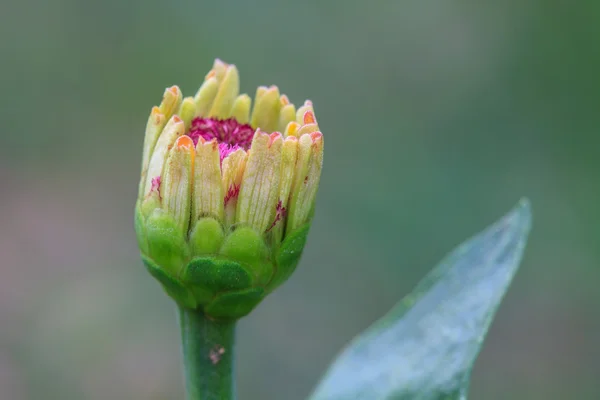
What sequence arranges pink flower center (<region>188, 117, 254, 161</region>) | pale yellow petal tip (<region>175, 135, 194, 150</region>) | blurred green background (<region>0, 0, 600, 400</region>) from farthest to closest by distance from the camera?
blurred green background (<region>0, 0, 600, 400</region>) → pink flower center (<region>188, 117, 254, 161</region>) → pale yellow petal tip (<region>175, 135, 194, 150</region>)

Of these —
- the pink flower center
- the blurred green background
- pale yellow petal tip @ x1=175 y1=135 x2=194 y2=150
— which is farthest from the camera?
the blurred green background

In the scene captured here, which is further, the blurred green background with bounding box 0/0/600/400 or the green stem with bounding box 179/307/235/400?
the blurred green background with bounding box 0/0/600/400

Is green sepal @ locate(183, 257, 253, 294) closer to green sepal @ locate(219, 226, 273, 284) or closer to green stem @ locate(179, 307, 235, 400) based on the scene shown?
green sepal @ locate(219, 226, 273, 284)

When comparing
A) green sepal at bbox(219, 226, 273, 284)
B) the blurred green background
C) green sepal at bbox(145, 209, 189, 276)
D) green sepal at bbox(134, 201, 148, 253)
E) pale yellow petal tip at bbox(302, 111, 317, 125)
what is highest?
the blurred green background

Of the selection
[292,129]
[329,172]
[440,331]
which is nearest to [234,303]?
[292,129]

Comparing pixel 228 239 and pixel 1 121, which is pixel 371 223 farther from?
pixel 228 239

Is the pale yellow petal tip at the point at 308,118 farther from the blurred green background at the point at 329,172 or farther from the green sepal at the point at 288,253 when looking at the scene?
the blurred green background at the point at 329,172

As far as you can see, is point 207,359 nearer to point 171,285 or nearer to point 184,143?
point 171,285

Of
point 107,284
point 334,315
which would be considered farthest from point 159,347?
point 334,315

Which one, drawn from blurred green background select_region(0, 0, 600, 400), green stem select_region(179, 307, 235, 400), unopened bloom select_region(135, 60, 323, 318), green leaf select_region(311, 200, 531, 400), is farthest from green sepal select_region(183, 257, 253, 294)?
blurred green background select_region(0, 0, 600, 400)
